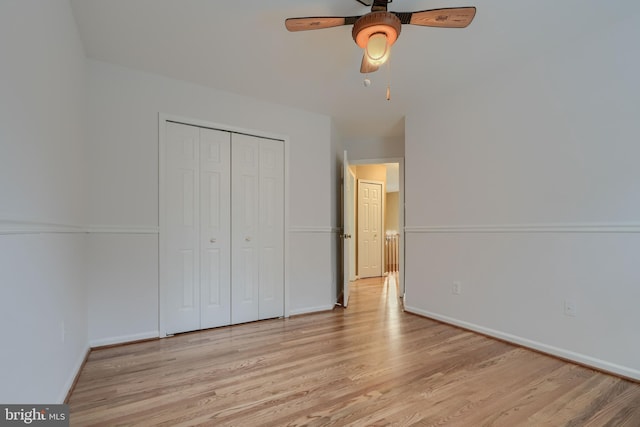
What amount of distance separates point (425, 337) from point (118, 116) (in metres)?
3.39

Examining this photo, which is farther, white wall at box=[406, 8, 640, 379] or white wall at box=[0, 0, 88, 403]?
white wall at box=[406, 8, 640, 379]

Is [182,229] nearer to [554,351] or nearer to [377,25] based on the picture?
[377,25]

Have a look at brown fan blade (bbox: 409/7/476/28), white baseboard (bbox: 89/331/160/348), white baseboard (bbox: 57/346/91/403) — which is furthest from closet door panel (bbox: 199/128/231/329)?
brown fan blade (bbox: 409/7/476/28)

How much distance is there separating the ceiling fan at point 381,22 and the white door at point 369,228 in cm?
443

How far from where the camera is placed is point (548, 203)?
2457 millimetres

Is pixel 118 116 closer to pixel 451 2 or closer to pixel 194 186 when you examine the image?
pixel 194 186

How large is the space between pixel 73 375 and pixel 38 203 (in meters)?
1.24

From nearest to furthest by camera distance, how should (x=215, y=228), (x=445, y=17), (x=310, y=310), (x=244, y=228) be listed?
1. (x=445, y=17)
2. (x=215, y=228)
3. (x=244, y=228)
4. (x=310, y=310)

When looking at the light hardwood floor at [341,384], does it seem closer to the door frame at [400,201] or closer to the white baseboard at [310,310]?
the white baseboard at [310,310]

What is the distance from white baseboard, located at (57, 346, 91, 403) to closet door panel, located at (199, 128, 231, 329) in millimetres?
956

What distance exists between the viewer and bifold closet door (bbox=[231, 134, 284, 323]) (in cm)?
325

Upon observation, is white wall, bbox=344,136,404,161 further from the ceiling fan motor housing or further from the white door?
the ceiling fan motor housing

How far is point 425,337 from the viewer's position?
2812 mm

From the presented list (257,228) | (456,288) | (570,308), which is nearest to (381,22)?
(257,228)
